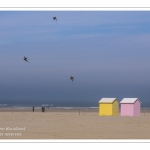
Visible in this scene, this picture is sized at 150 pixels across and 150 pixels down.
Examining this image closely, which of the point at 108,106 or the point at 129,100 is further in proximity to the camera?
the point at 108,106

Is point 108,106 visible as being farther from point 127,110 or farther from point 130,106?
point 130,106

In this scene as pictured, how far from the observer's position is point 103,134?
17.6m

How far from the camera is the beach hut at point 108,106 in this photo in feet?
89.2

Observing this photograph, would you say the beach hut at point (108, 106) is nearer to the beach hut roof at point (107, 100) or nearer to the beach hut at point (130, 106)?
the beach hut roof at point (107, 100)

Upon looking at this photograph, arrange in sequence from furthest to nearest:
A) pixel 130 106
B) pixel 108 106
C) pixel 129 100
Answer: pixel 108 106
pixel 130 106
pixel 129 100

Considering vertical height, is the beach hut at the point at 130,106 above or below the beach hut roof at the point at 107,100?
below

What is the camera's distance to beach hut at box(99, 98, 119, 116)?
2719 centimetres

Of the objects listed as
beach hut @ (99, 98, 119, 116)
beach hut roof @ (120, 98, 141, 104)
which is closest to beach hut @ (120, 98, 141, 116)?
beach hut roof @ (120, 98, 141, 104)

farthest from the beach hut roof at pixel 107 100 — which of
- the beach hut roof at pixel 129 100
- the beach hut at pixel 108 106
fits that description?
the beach hut roof at pixel 129 100

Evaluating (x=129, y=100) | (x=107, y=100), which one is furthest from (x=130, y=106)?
(x=107, y=100)

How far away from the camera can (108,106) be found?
89.8 feet

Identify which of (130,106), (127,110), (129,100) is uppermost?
(129,100)
